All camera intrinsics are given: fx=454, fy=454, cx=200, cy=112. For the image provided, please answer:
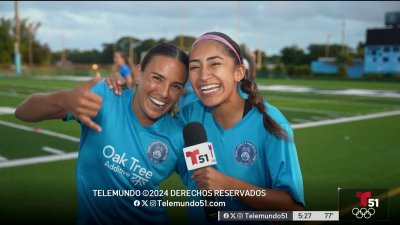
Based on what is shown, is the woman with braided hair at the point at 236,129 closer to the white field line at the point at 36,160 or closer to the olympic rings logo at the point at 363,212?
the olympic rings logo at the point at 363,212

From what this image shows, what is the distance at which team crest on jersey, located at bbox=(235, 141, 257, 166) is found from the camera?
5.76 feet

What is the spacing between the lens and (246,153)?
5.77ft

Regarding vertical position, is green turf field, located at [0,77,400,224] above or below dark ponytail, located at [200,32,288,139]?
Result: below

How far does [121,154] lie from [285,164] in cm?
63

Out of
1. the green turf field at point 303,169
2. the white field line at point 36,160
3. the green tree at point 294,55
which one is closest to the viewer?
the green turf field at point 303,169

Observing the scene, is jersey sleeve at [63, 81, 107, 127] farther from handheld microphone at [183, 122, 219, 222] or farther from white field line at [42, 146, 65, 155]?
white field line at [42, 146, 65, 155]

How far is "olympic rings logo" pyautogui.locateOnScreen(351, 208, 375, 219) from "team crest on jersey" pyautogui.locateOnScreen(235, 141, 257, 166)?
684 mm

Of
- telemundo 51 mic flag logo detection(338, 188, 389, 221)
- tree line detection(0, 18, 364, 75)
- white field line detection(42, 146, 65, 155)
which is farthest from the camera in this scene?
white field line detection(42, 146, 65, 155)

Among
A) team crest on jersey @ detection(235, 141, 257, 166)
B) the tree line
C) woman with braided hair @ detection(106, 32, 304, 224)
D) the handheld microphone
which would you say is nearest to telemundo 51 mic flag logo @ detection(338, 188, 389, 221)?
woman with braided hair @ detection(106, 32, 304, 224)

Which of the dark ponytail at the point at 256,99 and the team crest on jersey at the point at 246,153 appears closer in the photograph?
the dark ponytail at the point at 256,99

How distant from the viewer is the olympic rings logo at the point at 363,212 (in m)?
2.12

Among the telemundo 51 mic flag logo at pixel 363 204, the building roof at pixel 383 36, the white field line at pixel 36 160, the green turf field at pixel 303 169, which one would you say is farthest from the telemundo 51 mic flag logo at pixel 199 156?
the white field line at pixel 36 160

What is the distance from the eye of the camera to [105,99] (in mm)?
1753

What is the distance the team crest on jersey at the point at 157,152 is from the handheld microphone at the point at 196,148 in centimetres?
10
